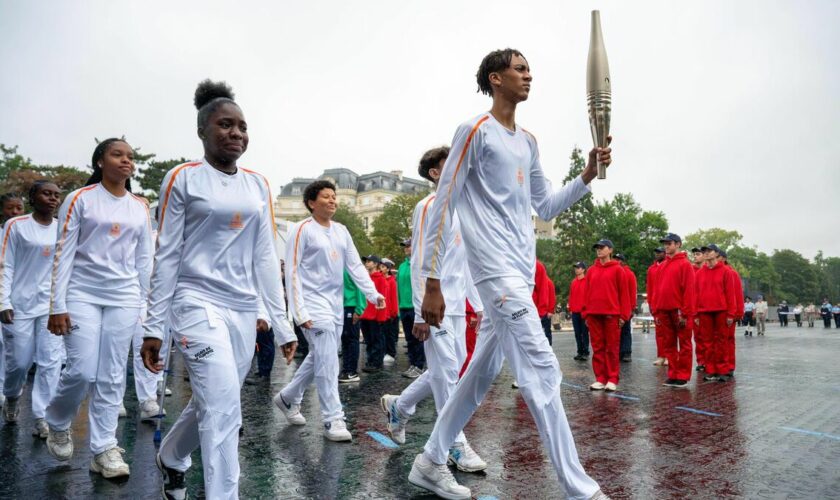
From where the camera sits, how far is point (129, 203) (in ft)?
18.0

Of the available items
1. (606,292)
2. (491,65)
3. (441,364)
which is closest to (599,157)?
(491,65)

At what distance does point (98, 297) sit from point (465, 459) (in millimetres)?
3150

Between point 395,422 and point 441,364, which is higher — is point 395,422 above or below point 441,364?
below

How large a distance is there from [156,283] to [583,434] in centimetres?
419

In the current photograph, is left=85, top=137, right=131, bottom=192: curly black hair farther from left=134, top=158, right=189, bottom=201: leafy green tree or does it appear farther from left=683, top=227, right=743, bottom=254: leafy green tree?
left=683, top=227, right=743, bottom=254: leafy green tree

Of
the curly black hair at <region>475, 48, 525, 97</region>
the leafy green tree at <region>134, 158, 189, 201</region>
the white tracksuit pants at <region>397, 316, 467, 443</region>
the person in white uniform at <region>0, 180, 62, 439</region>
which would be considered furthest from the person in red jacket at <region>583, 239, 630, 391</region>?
the leafy green tree at <region>134, 158, 189, 201</region>

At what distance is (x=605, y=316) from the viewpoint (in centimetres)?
987

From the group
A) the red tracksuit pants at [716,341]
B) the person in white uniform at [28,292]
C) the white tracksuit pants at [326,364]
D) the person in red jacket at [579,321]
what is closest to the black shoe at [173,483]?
the white tracksuit pants at [326,364]

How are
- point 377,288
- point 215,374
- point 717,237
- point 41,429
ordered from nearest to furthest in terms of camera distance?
point 215,374 → point 41,429 → point 377,288 → point 717,237

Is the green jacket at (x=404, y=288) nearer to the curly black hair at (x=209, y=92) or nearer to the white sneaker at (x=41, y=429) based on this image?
the white sneaker at (x=41, y=429)

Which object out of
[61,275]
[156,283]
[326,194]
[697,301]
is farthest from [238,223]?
[697,301]

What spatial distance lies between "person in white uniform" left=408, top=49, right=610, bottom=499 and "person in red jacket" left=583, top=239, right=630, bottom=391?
5.76 metres

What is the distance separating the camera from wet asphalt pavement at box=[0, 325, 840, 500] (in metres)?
4.23

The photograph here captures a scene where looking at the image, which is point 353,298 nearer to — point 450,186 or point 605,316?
point 605,316
